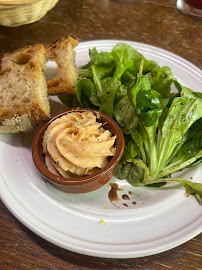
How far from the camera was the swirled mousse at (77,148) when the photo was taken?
57.3 inches

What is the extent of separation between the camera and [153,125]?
1659 millimetres

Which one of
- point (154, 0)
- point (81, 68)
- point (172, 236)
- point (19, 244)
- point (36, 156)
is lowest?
point (19, 244)

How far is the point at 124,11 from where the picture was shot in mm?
2957

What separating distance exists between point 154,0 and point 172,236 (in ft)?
8.44

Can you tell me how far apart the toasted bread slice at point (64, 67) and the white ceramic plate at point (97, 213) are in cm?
42

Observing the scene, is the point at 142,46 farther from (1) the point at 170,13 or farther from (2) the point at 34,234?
(2) the point at 34,234

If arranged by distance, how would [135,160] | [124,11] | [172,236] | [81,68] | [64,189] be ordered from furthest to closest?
[124,11], [81,68], [135,160], [64,189], [172,236]

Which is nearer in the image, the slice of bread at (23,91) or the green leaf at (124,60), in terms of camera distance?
the slice of bread at (23,91)

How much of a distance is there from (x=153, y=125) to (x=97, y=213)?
0.57 meters

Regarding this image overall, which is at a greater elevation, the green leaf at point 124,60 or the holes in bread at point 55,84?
the green leaf at point 124,60

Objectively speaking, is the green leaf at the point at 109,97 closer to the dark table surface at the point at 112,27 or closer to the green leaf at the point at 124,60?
the green leaf at the point at 124,60

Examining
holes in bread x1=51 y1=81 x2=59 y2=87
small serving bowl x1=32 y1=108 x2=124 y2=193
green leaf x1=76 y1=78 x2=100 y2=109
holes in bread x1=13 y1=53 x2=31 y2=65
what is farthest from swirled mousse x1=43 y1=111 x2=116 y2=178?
holes in bread x1=13 y1=53 x2=31 y2=65

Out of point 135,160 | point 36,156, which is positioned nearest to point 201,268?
point 135,160

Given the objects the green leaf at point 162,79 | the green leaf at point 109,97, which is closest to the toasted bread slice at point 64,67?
the green leaf at point 109,97
